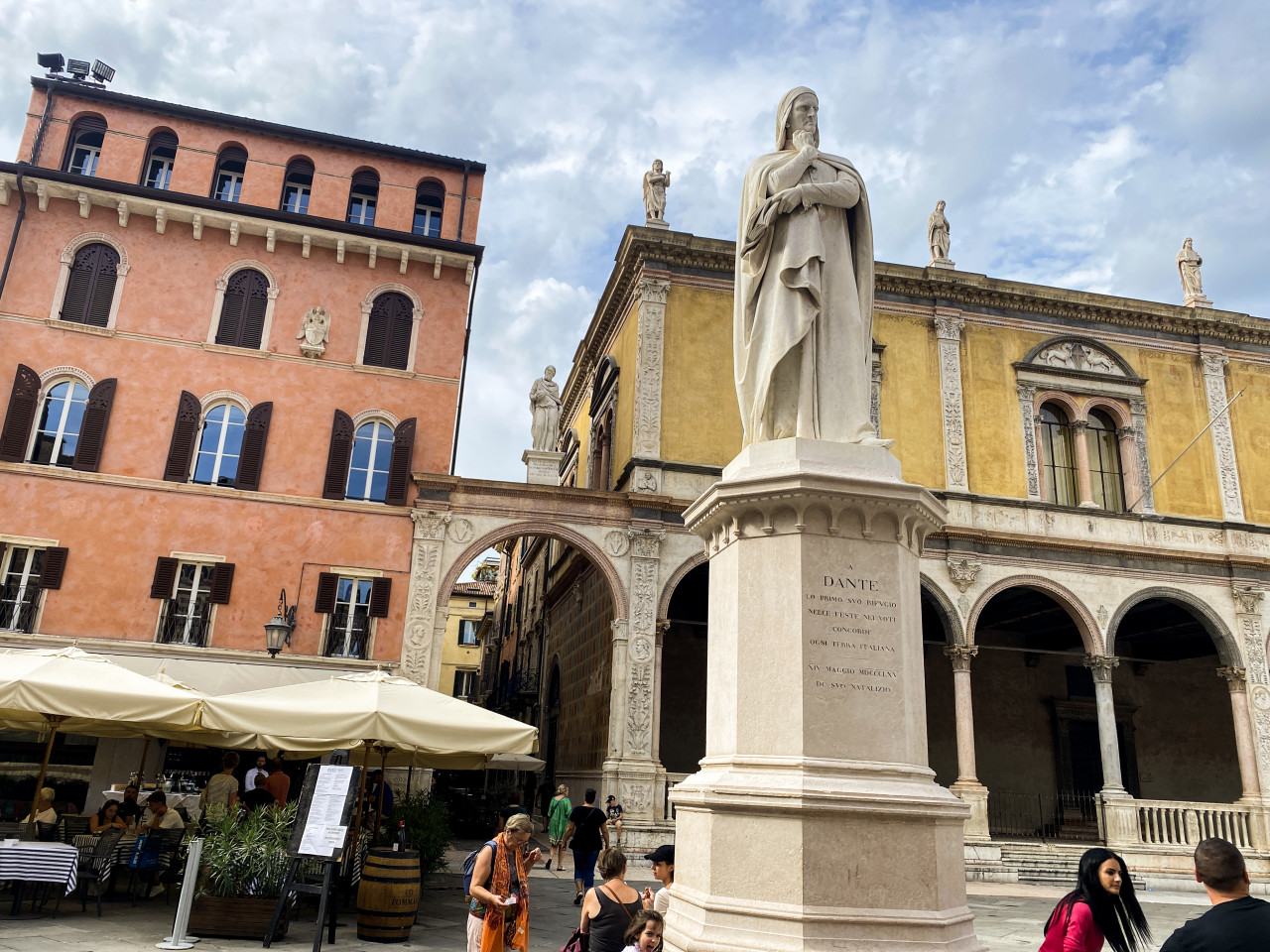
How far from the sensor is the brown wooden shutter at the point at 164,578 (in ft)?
59.0

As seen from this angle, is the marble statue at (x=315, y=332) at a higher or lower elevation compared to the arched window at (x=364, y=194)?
lower

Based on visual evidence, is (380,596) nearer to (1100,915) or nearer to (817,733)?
(817,733)

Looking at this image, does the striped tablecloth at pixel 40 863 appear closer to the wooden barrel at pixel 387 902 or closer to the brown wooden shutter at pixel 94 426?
the wooden barrel at pixel 387 902

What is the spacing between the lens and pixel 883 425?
21625mm

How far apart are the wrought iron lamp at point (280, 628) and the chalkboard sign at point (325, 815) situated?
908 centimetres

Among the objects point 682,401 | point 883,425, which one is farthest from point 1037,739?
point 682,401

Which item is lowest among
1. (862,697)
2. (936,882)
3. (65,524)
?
(936,882)

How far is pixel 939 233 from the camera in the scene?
23.5 m

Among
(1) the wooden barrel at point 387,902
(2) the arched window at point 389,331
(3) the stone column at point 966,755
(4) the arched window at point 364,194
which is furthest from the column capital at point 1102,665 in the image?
(4) the arched window at point 364,194

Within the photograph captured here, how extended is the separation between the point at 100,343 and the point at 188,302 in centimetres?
180

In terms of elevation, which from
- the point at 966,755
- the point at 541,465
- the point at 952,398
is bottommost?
the point at 966,755

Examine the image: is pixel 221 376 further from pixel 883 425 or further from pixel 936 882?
pixel 936 882

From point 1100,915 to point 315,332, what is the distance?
18.4 m

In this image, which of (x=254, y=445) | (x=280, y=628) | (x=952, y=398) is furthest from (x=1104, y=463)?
(x=254, y=445)
